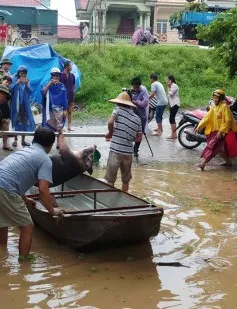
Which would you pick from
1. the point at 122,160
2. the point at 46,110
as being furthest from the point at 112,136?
the point at 46,110

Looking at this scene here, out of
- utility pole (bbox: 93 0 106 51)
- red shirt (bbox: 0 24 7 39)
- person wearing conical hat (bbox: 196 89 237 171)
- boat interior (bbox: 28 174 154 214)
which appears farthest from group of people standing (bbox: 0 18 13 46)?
boat interior (bbox: 28 174 154 214)

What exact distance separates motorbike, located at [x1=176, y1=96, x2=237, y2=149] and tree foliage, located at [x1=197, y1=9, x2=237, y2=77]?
0.81 meters

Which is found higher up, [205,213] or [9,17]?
[9,17]

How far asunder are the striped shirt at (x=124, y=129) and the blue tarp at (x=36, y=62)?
9.26m

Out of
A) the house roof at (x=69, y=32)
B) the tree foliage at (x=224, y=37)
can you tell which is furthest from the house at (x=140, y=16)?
the tree foliage at (x=224, y=37)

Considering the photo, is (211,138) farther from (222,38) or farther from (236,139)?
(222,38)

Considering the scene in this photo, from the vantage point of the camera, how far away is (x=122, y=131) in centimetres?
844

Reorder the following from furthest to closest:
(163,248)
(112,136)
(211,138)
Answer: (211,138) < (112,136) < (163,248)

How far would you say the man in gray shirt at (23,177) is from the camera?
6098 mm

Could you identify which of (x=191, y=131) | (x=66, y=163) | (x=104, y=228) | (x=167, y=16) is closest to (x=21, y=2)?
(x=167, y=16)

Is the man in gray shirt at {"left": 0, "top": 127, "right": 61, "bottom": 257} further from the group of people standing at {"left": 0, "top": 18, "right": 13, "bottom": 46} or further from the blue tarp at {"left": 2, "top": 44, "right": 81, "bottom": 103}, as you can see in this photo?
the group of people standing at {"left": 0, "top": 18, "right": 13, "bottom": 46}

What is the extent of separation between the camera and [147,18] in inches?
1478

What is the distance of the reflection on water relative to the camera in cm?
560

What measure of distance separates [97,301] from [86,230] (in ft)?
3.49
